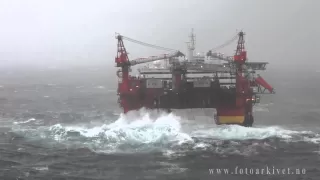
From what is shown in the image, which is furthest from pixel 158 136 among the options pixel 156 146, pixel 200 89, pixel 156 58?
pixel 156 58

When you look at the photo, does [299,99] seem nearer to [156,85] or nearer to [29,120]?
[156,85]

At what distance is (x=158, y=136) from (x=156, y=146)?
2712 mm

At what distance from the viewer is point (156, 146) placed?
116ft

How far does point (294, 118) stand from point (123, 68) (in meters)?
24.8

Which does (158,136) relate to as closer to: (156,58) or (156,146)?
(156,146)

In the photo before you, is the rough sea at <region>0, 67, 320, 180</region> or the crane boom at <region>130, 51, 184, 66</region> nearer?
the rough sea at <region>0, 67, 320, 180</region>

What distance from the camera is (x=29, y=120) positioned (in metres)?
48.5

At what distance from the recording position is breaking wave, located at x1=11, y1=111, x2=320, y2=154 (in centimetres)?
3516

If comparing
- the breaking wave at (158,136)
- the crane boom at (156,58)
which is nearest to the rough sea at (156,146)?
the breaking wave at (158,136)

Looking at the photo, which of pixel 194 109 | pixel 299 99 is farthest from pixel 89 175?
pixel 299 99

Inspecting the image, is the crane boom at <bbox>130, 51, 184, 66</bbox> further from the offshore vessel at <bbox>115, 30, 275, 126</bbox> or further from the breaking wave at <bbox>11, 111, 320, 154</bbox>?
the breaking wave at <bbox>11, 111, 320, 154</bbox>

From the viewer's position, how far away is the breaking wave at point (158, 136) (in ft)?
115

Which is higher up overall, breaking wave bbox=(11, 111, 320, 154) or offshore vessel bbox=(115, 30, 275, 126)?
offshore vessel bbox=(115, 30, 275, 126)

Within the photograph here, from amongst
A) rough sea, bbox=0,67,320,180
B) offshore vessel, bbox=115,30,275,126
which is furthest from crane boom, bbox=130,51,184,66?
rough sea, bbox=0,67,320,180
